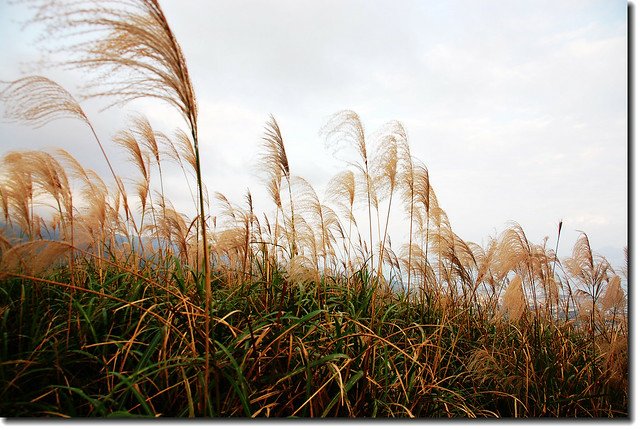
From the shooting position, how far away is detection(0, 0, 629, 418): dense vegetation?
5.67 ft

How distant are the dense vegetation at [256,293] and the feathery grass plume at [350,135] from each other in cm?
1

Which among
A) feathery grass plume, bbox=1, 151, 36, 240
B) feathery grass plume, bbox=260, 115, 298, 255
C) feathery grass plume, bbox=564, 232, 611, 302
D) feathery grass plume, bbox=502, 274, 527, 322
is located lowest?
feathery grass plume, bbox=502, 274, 527, 322

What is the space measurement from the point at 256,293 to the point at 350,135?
4.10 feet

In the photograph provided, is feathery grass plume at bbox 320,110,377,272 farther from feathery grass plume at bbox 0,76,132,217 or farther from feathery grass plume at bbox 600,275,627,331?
feathery grass plume at bbox 600,275,627,331

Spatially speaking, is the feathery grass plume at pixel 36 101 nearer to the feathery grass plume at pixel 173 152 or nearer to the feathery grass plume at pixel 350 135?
the feathery grass plume at pixel 173 152

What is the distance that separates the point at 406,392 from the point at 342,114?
72.3 inches

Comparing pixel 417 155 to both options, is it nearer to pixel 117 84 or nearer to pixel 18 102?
pixel 117 84

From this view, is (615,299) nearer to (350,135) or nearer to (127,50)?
(350,135)

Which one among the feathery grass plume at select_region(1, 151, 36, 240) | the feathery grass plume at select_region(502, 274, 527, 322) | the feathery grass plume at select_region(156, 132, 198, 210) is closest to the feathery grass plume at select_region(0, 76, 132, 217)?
the feathery grass plume at select_region(1, 151, 36, 240)

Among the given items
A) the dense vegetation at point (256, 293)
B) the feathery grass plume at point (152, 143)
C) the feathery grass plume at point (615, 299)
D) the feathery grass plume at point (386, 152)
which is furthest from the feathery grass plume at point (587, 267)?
the feathery grass plume at point (152, 143)

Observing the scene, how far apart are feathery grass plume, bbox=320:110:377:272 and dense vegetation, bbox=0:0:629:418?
0.04ft

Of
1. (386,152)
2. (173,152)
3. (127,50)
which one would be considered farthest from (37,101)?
(386,152)

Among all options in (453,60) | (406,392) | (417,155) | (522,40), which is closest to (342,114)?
(417,155)

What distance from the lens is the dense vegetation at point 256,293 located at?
5.67 ft
